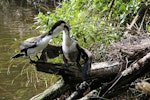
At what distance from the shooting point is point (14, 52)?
10.4m

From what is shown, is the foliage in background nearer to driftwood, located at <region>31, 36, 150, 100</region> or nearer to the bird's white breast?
driftwood, located at <region>31, 36, 150, 100</region>

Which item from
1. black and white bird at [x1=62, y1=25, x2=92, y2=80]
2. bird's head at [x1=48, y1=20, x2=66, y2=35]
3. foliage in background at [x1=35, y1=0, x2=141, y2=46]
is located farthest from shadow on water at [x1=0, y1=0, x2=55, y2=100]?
bird's head at [x1=48, y1=20, x2=66, y2=35]

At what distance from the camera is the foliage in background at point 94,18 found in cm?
653

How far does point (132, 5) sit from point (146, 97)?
6.52 feet

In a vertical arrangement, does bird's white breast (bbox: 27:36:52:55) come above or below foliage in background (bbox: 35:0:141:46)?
above

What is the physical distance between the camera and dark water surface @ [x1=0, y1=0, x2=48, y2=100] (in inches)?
310

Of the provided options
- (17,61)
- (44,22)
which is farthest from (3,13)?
(44,22)

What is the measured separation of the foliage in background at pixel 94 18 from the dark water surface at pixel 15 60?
1134 millimetres

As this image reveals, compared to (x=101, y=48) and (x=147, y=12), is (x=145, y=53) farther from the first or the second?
(x=147, y=12)

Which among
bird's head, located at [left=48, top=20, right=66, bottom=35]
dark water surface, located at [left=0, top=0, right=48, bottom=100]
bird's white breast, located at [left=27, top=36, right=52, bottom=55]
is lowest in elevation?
dark water surface, located at [left=0, top=0, right=48, bottom=100]

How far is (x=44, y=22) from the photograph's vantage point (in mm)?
7320

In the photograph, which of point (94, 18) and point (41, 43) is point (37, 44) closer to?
point (41, 43)

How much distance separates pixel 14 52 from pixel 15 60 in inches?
33.0

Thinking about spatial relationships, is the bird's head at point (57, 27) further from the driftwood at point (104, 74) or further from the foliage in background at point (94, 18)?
the foliage in background at point (94, 18)
